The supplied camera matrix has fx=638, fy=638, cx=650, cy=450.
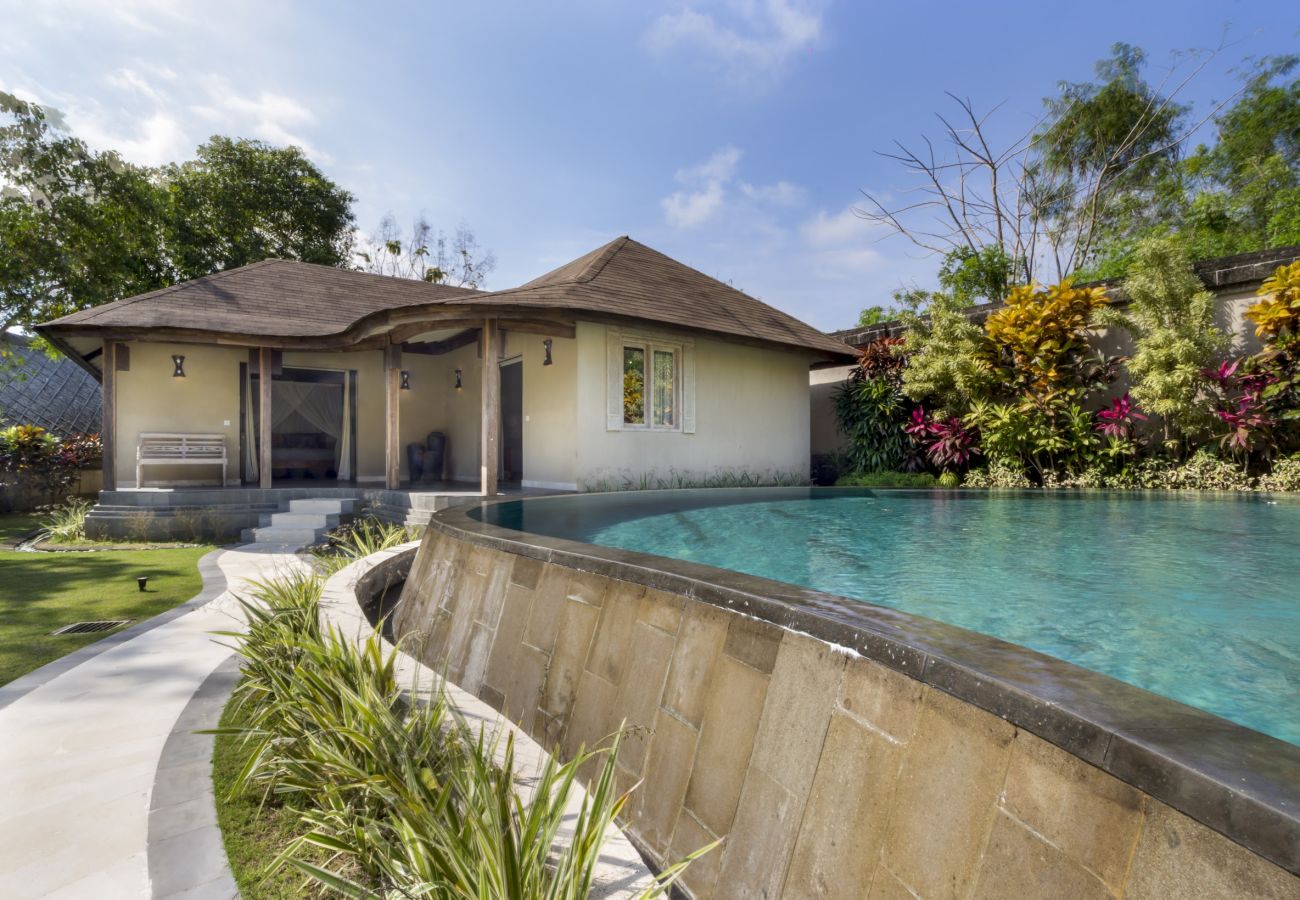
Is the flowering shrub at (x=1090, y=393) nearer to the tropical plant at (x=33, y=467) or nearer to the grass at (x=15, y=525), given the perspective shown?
the grass at (x=15, y=525)

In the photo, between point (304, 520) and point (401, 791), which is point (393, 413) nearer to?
point (304, 520)

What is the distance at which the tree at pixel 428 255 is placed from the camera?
28094 mm

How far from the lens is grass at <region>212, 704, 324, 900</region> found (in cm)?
192

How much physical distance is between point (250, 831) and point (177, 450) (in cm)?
1148

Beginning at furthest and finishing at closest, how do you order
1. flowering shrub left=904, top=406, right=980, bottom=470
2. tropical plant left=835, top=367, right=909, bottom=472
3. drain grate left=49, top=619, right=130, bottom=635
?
tropical plant left=835, top=367, right=909, bottom=472
flowering shrub left=904, top=406, right=980, bottom=470
drain grate left=49, top=619, right=130, bottom=635

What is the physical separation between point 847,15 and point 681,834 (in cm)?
1754

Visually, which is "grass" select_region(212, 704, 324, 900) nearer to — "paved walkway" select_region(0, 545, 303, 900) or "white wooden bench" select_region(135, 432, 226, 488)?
"paved walkway" select_region(0, 545, 303, 900)

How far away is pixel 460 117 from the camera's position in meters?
14.3

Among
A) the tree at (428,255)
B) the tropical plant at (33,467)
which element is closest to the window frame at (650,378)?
the tropical plant at (33,467)

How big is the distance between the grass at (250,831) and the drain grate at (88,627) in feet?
9.57

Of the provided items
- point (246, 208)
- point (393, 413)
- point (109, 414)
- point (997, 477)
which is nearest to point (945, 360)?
point (997, 477)

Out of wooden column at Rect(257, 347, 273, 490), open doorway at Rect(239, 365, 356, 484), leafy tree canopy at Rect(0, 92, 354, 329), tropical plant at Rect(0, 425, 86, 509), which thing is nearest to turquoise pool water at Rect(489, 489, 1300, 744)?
wooden column at Rect(257, 347, 273, 490)

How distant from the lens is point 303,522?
9.66 meters

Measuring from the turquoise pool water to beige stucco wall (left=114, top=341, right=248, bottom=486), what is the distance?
8.52 m
